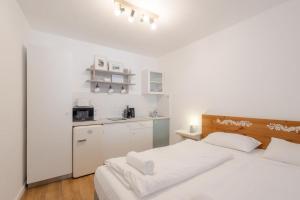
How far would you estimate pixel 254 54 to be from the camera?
2.16m

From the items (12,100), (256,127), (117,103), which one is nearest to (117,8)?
(12,100)

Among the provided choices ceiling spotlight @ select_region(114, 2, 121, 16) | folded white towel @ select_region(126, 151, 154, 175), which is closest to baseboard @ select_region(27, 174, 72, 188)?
folded white towel @ select_region(126, 151, 154, 175)

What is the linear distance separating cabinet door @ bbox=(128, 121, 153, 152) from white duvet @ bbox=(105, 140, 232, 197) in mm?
1286

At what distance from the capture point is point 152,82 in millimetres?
3713

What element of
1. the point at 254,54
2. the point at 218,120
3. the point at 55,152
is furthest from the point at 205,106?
the point at 55,152

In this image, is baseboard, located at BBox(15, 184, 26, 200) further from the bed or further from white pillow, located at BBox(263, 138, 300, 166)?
white pillow, located at BBox(263, 138, 300, 166)

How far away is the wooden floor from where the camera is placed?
191cm

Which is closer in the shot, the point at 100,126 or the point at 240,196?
the point at 240,196

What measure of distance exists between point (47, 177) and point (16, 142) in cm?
76

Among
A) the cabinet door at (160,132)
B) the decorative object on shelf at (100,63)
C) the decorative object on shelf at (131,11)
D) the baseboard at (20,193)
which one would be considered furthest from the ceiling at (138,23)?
the baseboard at (20,193)

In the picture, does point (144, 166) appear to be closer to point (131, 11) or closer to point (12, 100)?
point (12, 100)

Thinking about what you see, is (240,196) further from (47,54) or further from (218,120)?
(47,54)

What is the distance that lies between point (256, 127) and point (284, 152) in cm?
52

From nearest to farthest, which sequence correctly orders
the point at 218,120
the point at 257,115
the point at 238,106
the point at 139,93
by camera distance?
the point at 257,115, the point at 238,106, the point at 218,120, the point at 139,93
